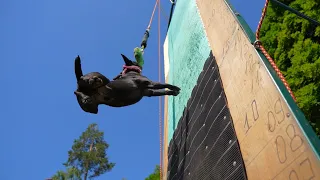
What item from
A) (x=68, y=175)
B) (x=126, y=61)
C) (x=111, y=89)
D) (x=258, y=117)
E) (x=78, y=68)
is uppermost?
(x=68, y=175)

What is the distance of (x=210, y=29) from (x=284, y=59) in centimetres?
272

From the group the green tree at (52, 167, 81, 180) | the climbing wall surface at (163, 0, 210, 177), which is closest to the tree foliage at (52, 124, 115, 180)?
the green tree at (52, 167, 81, 180)

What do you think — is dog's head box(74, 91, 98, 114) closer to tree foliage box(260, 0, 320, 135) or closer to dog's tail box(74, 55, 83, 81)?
dog's tail box(74, 55, 83, 81)

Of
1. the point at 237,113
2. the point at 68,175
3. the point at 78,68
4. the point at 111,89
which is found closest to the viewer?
the point at 237,113

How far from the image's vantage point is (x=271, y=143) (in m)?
1.50

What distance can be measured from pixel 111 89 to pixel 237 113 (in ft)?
4.34

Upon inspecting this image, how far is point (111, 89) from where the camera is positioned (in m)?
2.88

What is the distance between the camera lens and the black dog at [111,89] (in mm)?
2697

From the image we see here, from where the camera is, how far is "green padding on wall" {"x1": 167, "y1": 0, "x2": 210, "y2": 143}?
341cm

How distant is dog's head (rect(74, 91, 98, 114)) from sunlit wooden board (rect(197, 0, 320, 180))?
3.86 feet

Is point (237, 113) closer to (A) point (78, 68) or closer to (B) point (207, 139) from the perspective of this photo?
(B) point (207, 139)

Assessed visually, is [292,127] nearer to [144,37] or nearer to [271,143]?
[271,143]

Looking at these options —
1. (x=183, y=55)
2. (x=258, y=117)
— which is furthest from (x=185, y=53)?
(x=258, y=117)

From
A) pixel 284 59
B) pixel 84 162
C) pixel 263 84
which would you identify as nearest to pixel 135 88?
pixel 263 84
